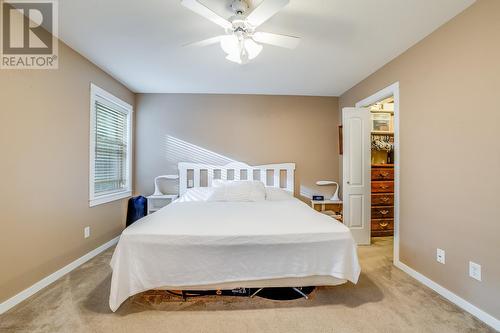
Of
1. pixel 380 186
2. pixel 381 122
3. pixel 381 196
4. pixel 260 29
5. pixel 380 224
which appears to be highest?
pixel 260 29

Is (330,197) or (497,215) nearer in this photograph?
(497,215)

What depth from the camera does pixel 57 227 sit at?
94.0 inches

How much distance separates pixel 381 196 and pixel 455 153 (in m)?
1.86

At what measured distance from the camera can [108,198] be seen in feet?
10.8

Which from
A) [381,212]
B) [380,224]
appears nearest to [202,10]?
[381,212]

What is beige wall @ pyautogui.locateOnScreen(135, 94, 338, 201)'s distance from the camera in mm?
Result: 4035

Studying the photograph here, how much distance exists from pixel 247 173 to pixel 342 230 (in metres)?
2.34

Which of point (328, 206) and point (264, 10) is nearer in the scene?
point (264, 10)

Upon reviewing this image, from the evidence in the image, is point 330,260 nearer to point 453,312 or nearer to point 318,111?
point 453,312

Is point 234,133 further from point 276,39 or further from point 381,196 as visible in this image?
point 381,196

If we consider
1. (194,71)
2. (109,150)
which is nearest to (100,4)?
(194,71)

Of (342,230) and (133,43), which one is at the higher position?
(133,43)

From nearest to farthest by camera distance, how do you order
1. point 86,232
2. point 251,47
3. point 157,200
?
point 251,47 → point 86,232 → point 157,200

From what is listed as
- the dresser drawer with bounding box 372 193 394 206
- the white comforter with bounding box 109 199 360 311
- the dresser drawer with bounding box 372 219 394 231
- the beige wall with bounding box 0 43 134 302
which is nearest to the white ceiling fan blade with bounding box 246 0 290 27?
the white comforter with bounding box 109 199 360 311
